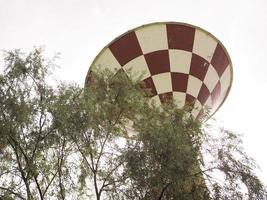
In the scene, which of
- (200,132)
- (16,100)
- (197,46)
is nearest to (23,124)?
(16,100)

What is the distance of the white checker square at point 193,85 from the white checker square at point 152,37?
74 cm

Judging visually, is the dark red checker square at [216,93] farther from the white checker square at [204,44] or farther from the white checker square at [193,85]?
the white checker square at [204,44]

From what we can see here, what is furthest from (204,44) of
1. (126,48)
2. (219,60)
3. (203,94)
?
(126,48)

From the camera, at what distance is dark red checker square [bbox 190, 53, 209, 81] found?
875cm

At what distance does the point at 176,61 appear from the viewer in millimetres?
8797

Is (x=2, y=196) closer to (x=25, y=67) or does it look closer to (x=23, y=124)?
(x=23, y=124)

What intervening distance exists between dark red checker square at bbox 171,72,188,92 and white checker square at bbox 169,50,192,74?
0.07m

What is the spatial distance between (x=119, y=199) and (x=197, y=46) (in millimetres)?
2987

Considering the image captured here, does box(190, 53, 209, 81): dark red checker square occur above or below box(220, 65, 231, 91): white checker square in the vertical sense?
above

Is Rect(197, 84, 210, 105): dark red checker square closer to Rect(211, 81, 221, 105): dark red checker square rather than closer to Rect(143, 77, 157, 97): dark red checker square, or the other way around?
Rect(211, 81, 221, 105): dark red checker square

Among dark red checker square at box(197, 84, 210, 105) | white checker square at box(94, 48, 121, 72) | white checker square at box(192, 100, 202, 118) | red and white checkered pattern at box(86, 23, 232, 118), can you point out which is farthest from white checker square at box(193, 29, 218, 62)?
white checker square at box(94, 48, 121, 72)

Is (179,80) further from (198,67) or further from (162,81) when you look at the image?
(198,67)

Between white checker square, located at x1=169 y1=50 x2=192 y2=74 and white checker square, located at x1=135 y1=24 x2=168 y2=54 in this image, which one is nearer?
Result: white checker square, located at x1=135 y1=24 x2=168 y2=54

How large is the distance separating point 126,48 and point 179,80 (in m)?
1.10
